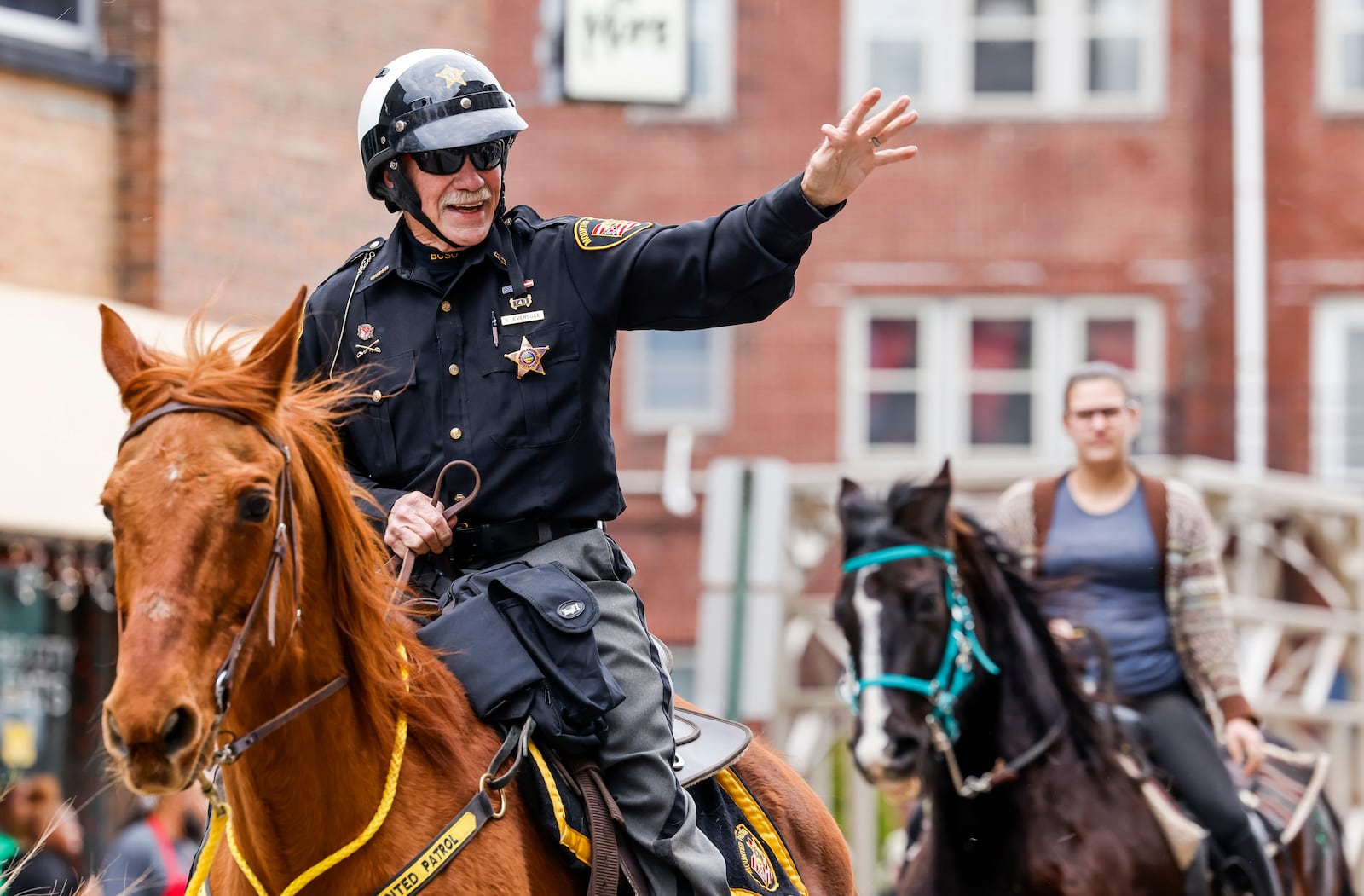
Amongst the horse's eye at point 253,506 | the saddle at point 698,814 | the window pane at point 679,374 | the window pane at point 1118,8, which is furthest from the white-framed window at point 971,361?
the horse's eye at point 253,506

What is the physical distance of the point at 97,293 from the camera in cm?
1264

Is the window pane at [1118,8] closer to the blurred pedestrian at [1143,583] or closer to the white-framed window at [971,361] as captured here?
the white-framed window at [971,361]

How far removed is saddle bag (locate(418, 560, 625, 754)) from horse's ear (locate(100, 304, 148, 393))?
2.86 ft

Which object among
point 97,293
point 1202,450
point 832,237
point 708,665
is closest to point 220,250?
point 97,293

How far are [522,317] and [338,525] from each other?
0.81 m

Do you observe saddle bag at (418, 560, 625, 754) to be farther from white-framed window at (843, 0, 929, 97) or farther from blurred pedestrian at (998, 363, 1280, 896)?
white-framed window at (843, 0, 929, 97)

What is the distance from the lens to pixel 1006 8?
2483cm

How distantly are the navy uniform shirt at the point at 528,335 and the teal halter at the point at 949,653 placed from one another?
262 cm

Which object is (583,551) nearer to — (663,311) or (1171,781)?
(663,311)

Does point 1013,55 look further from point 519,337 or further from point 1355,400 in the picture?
point 519,337

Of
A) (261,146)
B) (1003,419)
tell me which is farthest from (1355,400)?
(261,146)

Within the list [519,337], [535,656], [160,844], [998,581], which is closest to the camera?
[535,656]

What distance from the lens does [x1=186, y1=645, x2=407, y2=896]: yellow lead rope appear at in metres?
3.97

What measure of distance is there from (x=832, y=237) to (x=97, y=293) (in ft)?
42.1
